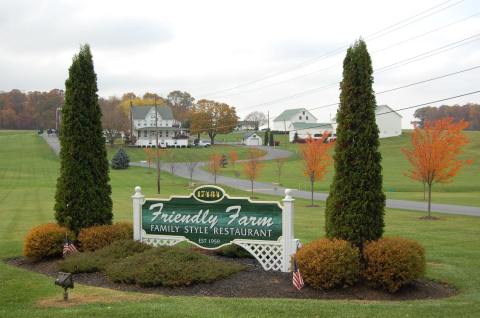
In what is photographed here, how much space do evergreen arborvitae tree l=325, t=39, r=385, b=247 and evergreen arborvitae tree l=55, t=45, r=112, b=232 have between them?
21.4ft

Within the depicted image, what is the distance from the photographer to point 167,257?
11195 mm

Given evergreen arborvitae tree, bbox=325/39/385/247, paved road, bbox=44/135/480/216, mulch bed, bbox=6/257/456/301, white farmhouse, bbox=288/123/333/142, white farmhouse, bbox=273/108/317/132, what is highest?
white farmhouse, bbox=273/108/317/132

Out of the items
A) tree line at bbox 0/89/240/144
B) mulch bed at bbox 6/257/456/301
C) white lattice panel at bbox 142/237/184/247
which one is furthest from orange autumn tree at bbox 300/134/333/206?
tree line at bbox 0/89/240/144

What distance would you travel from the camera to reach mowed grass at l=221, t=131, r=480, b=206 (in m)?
45.8

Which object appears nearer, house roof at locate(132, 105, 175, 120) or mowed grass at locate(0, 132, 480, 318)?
mowed grass at locate(0, 132, 480, 318)

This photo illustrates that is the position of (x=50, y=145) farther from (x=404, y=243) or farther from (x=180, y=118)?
(x=404, y=243)

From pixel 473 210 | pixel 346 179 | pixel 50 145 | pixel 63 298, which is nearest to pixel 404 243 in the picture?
pixel 346 179

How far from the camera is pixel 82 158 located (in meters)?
13.8

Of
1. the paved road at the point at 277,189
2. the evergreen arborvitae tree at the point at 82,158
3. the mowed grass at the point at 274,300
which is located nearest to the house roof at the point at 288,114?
the paved road at the point at 277,189

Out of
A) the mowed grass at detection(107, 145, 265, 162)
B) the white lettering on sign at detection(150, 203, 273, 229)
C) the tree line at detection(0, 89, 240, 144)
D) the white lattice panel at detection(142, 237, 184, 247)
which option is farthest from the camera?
the tree line at detection(0, 89, 240, 144)

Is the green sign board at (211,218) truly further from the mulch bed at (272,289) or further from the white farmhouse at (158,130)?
the white farmhouse at (158,130)

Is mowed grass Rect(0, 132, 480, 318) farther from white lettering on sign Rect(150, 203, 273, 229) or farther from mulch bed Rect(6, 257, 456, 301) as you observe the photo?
white lettering on sign Rect(150, 203, 273, 229)

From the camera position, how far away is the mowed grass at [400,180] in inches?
1804

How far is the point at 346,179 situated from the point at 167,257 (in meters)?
4.21
